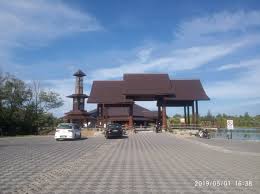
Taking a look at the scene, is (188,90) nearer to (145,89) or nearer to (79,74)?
(145,89)

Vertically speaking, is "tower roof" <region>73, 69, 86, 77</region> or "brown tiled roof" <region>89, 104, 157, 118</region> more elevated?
"tower roof" <region>73, 69, 86, 77</region>

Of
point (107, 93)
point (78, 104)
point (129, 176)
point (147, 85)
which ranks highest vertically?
point (147, 85)

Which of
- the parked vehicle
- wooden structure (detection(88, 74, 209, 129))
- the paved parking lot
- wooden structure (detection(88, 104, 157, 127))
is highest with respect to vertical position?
wooden structure (detection(88, 74, 209, 129))

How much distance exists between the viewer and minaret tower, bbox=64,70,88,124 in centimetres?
5578

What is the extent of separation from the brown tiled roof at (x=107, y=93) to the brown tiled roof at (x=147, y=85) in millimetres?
1936

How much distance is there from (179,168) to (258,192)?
4.16 meters

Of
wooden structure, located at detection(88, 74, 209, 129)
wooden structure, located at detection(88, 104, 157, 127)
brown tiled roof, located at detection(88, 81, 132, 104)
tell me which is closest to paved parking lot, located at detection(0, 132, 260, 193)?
wooden structure, located at detection(88, 74, 209, 129)

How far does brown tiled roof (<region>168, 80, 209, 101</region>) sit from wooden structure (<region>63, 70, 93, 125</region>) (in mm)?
14368

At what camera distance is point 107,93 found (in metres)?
51.5

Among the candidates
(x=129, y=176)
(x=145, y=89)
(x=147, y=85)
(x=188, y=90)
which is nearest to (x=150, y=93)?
(x=145, y=89)

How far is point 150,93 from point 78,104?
15964 mm

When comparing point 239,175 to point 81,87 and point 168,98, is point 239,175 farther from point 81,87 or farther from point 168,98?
point 81,87

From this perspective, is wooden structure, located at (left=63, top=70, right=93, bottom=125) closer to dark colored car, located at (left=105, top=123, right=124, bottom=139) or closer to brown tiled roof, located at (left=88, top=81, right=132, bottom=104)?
brown tiled roof, located at (left=88, top=81, right=132, bottom=104)

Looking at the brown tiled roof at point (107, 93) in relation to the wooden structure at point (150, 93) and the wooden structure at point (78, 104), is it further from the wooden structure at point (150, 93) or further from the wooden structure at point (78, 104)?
the wooden structure at point (78, 104)
